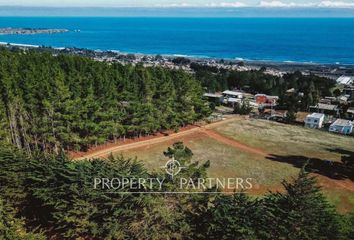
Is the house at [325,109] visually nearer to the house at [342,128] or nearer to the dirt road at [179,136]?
the house at [342,128]

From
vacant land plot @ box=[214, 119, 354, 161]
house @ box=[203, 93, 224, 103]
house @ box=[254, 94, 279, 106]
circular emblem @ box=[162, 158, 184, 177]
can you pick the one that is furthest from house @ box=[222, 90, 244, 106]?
circular emblem @ box=[162, 158, 184, 177]

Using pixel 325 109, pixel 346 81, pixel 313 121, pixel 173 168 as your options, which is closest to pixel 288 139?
pixel 313 121

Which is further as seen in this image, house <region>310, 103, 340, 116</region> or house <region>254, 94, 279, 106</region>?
house <region>254, 94, 279, 106</region>

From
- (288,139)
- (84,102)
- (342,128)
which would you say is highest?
(84,102)

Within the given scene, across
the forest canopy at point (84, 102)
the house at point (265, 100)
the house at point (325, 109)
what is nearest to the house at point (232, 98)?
the house at point (265, 100)

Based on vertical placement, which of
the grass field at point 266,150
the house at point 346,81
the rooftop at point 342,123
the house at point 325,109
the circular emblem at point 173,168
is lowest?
the grass field at point 266,150

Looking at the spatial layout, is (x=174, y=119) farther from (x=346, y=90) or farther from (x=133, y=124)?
(x=346, y=90)

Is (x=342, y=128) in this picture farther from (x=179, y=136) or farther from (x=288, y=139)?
(x=179, y=136)

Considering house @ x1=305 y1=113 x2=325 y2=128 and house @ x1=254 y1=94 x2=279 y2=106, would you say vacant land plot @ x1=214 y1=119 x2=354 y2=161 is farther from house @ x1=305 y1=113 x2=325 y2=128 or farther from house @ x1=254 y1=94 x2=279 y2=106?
house @ x1=254 y1=94 x2=279 y2=106
